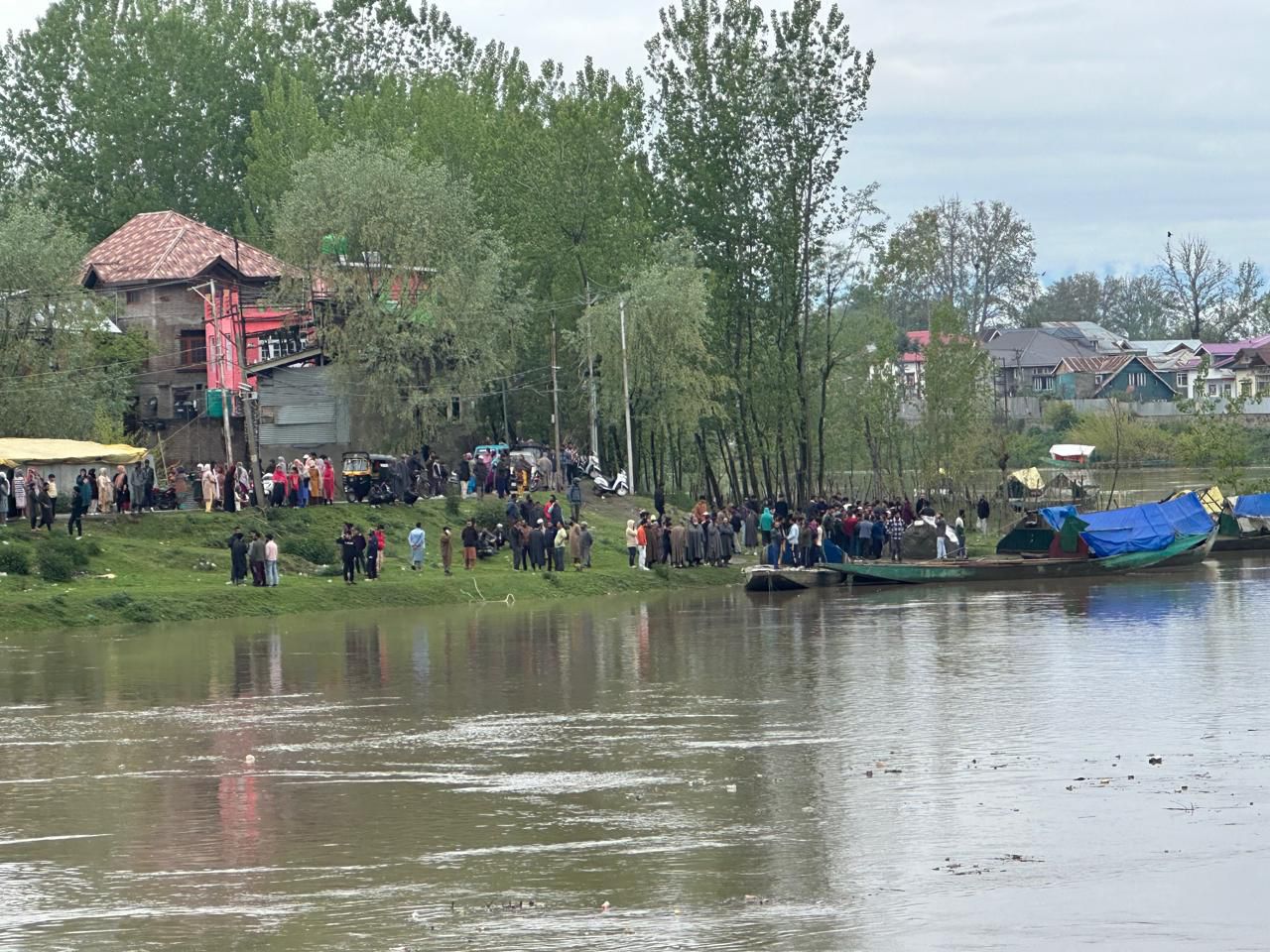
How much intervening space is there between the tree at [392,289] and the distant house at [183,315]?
916 cm

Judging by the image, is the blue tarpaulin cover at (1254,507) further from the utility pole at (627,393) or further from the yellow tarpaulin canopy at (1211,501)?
the utility pole at (627,393)

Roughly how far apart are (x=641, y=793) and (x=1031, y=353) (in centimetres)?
14290

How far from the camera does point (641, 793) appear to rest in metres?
20.8

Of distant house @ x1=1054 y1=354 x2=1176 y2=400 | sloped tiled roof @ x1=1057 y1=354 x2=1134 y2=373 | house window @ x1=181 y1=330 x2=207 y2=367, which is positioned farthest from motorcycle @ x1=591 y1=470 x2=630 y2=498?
sloped tiled roof @ x1=1057 y1=354 x2=1134 y2=373

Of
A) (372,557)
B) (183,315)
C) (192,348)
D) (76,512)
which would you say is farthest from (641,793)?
(183,315)

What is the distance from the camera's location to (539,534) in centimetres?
5172

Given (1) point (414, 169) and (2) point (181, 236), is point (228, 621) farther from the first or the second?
(2) point (181, 236)

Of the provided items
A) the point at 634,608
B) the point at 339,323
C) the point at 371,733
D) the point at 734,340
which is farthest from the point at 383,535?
the point at 371,733

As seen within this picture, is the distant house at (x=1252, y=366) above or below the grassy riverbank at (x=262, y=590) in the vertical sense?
above

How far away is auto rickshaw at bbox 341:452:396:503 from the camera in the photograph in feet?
188

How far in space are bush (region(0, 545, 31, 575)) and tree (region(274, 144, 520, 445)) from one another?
67.4ft

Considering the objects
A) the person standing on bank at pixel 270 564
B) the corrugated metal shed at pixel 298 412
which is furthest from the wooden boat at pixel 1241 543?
the person standing on bank at pixel 270 564

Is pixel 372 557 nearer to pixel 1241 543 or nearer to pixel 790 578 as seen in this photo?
pixel 790 578

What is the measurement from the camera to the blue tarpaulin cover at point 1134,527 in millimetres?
56062
